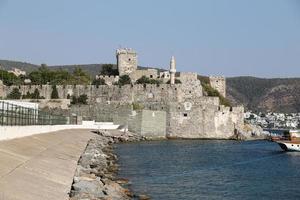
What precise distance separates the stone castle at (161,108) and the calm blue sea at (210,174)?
43.5 feet

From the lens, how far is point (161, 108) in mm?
48781

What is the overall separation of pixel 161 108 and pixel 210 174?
25.6 meters

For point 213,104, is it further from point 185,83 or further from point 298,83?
point 298,83

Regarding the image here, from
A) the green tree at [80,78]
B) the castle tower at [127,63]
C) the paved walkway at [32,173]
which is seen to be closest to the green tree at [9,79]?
the green tree at [80,78]

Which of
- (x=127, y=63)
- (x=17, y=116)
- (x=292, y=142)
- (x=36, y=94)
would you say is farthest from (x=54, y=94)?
(x=17, y=116)

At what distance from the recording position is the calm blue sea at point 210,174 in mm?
18016

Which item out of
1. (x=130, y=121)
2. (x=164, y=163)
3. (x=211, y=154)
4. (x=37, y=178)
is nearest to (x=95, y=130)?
(x=130, y=121)

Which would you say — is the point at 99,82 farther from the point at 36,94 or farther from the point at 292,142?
the point at 292,142

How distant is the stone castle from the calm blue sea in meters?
13.3

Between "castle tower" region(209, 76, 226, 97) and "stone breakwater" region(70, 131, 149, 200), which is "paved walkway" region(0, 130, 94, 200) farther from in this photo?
"castle tower" region(209, 76, 226, 97)

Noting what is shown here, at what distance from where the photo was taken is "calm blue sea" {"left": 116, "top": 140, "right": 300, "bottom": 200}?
709 inches

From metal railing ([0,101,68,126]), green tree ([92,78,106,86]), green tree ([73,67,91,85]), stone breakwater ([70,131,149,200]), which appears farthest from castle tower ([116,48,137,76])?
stone breakwater ([70,131,149,200])

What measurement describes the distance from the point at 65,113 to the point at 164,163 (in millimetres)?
24095

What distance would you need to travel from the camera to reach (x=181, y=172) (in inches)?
938
